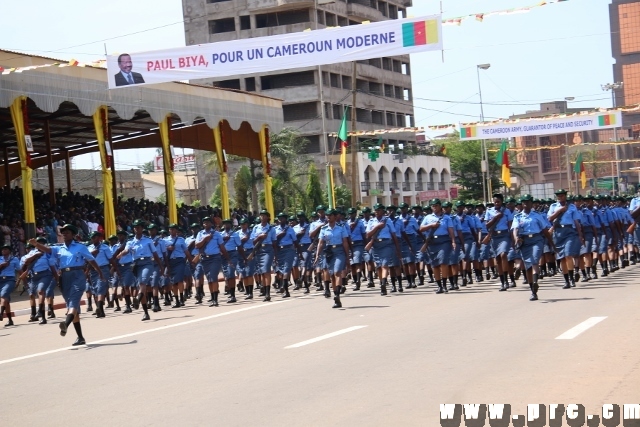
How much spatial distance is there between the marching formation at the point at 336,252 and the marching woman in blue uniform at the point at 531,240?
1.1 inches

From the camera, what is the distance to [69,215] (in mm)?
37219

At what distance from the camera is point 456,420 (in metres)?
7.77

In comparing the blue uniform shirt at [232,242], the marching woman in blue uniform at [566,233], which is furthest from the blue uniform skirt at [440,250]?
the blue uniform shirt at [232,242]

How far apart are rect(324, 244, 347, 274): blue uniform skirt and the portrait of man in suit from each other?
20.9 ft

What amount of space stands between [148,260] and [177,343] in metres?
6.17

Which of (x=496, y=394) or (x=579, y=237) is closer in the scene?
(x=496, y=394)

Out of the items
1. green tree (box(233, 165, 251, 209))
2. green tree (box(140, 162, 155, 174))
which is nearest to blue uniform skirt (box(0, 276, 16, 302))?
green tree (box(233, 165, 251, 209))

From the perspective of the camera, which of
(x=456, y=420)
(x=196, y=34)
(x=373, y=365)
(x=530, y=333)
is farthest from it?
(x=196, y=34)

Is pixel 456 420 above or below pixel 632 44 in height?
below

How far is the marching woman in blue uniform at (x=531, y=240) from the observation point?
59.4 ft

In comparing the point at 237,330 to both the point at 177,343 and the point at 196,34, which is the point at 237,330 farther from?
the point at 196,34

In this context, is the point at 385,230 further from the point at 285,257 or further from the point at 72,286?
the point at 72,286

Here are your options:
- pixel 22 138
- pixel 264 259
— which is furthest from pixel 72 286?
pixel 22 138

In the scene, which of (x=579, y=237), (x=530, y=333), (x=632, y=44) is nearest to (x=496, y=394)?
(x=530, y=333)
